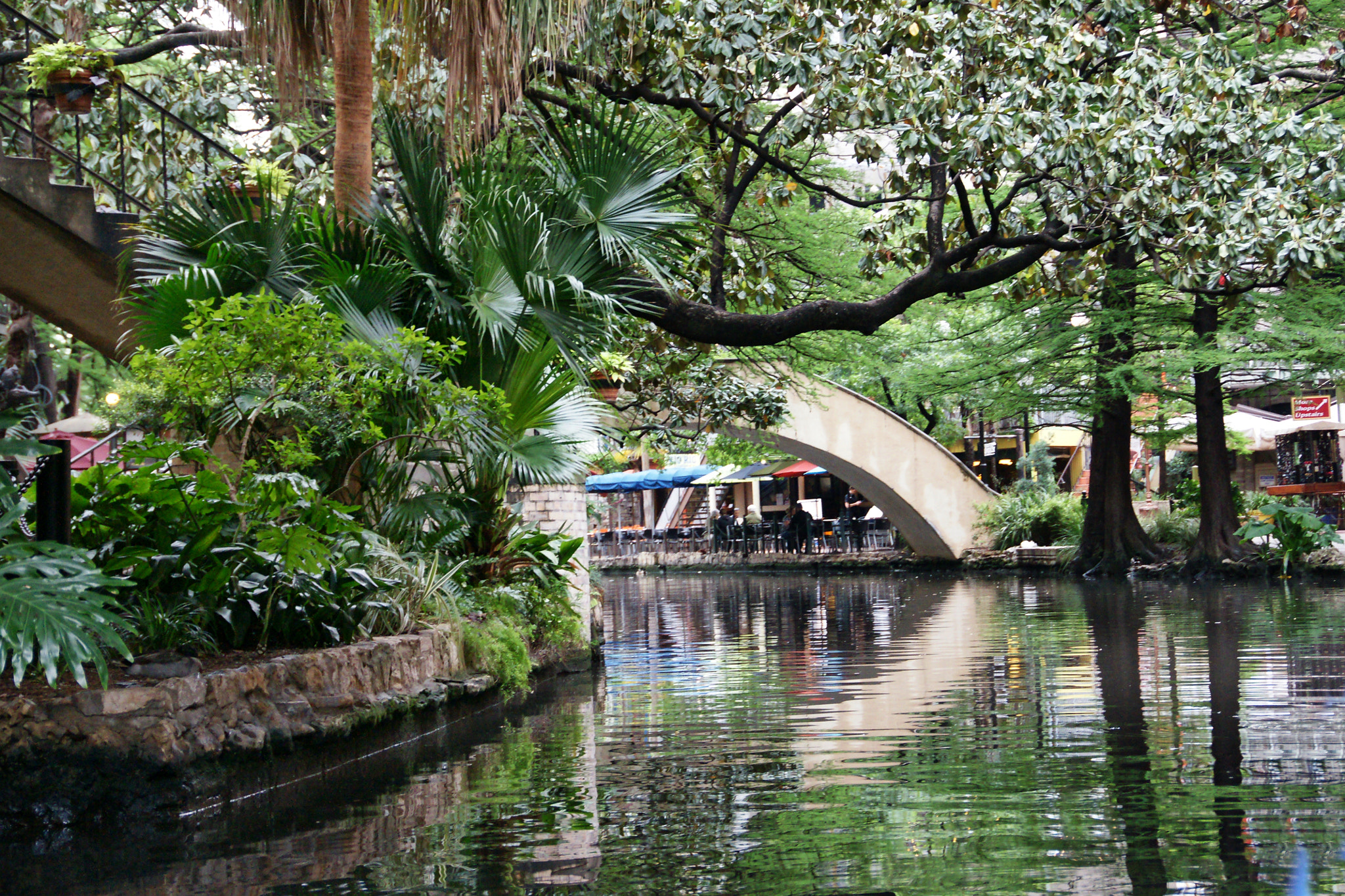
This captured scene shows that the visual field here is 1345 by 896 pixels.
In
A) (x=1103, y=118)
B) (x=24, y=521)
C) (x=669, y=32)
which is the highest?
(x=669, y=32)

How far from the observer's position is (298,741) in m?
6.93

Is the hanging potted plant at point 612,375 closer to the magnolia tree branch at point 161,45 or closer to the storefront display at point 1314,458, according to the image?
the magnolia tree branch at point 161,45

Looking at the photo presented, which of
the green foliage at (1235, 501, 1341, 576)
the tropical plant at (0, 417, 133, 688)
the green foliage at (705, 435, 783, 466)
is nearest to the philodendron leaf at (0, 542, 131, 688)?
the tropical plant at (0, 417, 133, 688)

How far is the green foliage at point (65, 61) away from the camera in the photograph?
10.4 m

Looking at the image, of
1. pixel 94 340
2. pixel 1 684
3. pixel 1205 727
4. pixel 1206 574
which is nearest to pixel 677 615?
pixel 1206 574

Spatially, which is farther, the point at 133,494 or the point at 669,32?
the point at 669,32

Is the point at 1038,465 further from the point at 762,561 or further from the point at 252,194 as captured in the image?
the point at 252,194

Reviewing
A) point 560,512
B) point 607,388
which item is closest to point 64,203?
point 560,512

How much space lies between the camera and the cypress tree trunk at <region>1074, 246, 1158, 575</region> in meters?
23.0

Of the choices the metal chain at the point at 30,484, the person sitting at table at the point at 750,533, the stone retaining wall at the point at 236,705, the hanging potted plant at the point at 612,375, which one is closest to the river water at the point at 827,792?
the stone retaining wall at the point at 236,705

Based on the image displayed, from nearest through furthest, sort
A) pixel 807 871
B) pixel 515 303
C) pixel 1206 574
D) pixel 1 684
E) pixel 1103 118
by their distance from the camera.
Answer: pixel 807 871, pixel 1 684, pixel 515 303, pixel 1103 118, pixel 1206 574

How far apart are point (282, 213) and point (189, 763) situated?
4.30 m

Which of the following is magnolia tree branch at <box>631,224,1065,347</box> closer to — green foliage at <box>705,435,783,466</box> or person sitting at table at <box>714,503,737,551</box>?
green foliage at <box>705,435,783,466</box>

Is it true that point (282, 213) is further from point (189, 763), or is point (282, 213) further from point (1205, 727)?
point (1205, 727)
